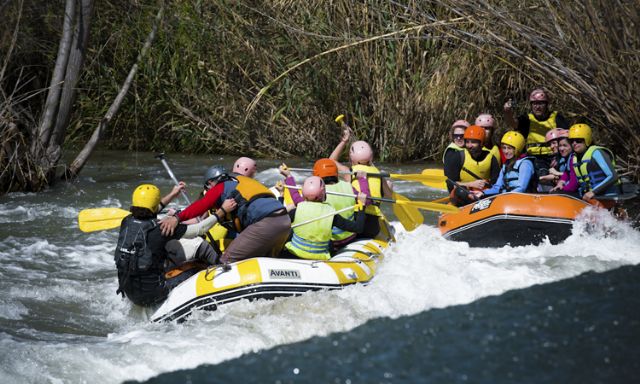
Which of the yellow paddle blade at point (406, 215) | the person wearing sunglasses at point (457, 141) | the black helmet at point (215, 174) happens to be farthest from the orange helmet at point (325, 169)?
the person wearing sunglasses at point (457, 141)

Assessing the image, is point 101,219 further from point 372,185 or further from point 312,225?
point 372,185

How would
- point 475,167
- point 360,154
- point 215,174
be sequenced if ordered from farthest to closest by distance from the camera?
1. point 475,167
2. point 360,154
3. point 215,174

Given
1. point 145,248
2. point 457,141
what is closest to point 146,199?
point 145,248

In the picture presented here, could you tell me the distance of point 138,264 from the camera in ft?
21.1

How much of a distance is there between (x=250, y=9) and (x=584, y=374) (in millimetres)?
8944

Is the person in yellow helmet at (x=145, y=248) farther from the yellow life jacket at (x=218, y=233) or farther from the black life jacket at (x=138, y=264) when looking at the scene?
the yellow life jacket at (x=218, y=233)

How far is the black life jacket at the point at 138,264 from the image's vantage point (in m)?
6.42

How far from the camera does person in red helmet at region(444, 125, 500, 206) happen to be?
885 centimetres

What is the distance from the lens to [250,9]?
1350cm

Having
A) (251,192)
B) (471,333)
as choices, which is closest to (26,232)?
(251,192)

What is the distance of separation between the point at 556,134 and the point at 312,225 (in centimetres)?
292

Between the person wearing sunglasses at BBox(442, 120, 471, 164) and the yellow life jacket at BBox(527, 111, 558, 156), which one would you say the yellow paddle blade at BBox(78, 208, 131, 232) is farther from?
the yellow life jacket at BBox(527, 111, 558, 156)

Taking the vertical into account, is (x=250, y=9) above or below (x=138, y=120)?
above

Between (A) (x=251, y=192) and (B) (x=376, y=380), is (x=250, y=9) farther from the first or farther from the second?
(B) (x=376, y=380)
